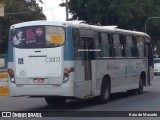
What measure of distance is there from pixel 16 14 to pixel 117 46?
210 ft

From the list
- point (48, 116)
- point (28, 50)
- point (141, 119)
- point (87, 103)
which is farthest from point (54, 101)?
point (141, 119)

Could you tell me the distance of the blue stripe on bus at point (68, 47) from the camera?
16.7 m

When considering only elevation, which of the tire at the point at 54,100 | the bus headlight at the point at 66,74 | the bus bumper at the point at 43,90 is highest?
the bus headlight at the point at 66,74

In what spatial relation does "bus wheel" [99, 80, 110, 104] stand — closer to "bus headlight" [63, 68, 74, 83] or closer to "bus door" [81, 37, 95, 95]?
"bus door" [81, 37, 95, 95]

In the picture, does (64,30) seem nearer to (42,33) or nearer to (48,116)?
(42,33)

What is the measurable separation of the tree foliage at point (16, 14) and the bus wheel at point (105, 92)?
61.5 meters

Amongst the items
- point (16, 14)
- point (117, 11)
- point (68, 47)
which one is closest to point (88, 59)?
point (68, 47)

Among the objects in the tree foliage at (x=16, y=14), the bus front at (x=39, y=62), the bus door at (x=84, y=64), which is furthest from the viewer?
the tree foliage at (x=16, y=14)

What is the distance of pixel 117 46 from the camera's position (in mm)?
21016

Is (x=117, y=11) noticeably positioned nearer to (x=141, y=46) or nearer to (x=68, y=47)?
(x=141, y=46)

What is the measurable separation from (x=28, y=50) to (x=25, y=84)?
112 cm

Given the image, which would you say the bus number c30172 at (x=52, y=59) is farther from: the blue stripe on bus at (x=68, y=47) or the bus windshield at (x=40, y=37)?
the bus windshield at (x=40, y=37)

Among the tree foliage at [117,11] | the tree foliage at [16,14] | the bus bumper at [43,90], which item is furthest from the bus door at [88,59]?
the tree foliage at [16,14]

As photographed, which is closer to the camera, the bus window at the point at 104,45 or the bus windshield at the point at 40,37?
the bus windshield at the point at 40,37
